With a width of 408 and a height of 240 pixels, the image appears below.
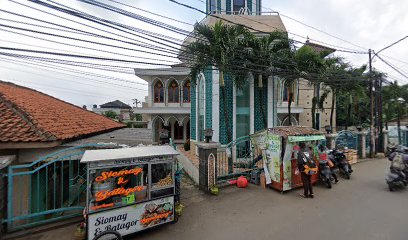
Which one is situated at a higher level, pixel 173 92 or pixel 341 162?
pixel 173 92

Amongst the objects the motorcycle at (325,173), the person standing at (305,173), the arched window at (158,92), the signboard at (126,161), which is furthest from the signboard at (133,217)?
the arched window at (158,92)

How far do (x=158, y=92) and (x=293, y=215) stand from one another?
13.8m

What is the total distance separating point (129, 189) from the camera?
13.6 ft

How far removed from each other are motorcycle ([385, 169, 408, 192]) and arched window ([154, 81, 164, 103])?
14.4m

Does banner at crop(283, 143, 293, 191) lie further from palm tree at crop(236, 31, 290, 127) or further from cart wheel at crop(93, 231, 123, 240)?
cart wheel at crop(93, 231, 123, 240)

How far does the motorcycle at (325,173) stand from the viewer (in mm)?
7055

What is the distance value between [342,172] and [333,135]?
2266 mm

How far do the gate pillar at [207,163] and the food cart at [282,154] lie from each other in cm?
183

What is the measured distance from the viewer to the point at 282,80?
12.8m

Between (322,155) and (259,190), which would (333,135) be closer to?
(322,155)

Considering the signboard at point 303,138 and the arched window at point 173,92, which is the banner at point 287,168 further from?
the arched window at point 173,92

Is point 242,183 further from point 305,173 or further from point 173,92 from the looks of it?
point 173,92

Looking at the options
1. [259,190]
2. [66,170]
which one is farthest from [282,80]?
[66,170]

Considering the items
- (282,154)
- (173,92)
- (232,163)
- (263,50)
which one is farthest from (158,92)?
(282,154)
